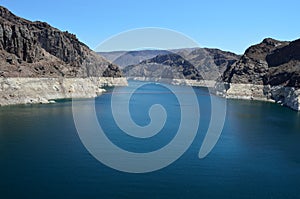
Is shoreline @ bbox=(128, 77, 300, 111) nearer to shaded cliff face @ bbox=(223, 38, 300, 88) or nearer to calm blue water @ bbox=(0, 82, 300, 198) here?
shaded cliff face @ bbox=(223, 38, 300, 88)

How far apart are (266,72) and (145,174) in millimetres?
91180

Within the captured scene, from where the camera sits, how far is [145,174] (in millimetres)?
26719

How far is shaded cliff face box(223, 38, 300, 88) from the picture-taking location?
9919cm

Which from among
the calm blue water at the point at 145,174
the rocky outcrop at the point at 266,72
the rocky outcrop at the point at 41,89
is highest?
the rocky outcrop at the point at 266,72

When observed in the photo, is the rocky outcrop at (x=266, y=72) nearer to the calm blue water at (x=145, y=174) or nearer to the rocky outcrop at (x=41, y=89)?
the rocky outcrop at (x=41, y=89)

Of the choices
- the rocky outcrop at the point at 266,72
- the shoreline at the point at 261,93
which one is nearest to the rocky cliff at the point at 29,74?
the shoreline at the point at 261,93

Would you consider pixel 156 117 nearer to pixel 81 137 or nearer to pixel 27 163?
pixel 81 137

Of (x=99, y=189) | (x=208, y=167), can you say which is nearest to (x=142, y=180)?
(x=99, y=189)

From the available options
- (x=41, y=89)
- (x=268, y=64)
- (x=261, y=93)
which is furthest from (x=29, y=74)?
(x=268, y=64)

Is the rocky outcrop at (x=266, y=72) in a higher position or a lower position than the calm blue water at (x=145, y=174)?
higher

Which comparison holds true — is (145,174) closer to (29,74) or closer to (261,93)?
(29,74)

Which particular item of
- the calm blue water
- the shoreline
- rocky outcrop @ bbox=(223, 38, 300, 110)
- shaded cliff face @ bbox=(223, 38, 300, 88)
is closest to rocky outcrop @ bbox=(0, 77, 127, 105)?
the calm blue water

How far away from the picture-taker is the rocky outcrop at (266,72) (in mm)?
94463

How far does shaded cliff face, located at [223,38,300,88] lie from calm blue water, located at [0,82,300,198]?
2182 inches
